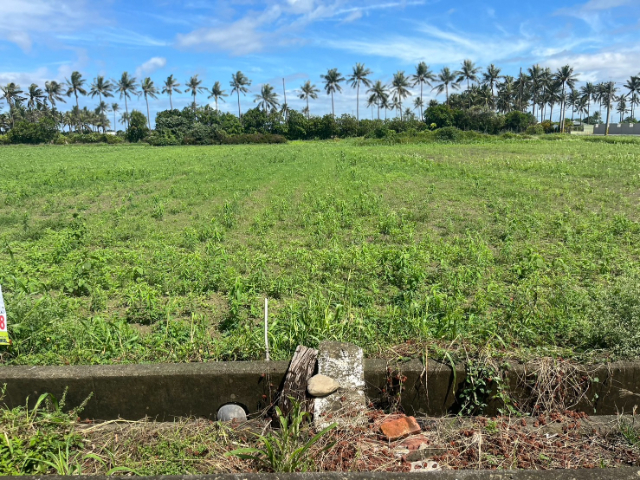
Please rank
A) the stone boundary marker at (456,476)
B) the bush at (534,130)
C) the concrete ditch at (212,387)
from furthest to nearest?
Answer: 1. the bush at (534,130)
2. the concrete ditch at (212,387)
3. the stone boundary marker at (456,476)

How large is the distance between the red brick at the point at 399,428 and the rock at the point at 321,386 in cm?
38

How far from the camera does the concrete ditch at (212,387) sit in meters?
3.00

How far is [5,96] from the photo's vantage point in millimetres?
67125

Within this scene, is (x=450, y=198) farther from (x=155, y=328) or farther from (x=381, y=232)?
(x=155, y=328)

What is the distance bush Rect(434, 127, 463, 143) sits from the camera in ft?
136

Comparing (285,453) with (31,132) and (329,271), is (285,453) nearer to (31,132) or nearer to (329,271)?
(329,271)

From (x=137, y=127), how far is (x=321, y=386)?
62.4 m

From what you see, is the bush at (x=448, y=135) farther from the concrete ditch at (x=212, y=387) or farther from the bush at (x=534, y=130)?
the concrete ditch at (x=212, y=387)

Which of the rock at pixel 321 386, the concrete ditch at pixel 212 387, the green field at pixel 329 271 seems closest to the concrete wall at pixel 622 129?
the green field at pixel 329 271

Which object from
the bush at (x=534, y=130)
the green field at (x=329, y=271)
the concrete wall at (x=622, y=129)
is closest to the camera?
the green field at (x=329, y=271)

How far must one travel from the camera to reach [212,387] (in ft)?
10.0

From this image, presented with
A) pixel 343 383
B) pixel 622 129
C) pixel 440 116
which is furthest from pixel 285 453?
pixel 622 129

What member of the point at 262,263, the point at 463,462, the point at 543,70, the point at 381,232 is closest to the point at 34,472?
the point at 463,462

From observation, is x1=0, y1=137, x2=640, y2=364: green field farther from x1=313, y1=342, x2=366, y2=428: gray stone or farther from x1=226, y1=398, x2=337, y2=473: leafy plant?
x1=226, y1=398, x2=337, y2=473: leafy plant
